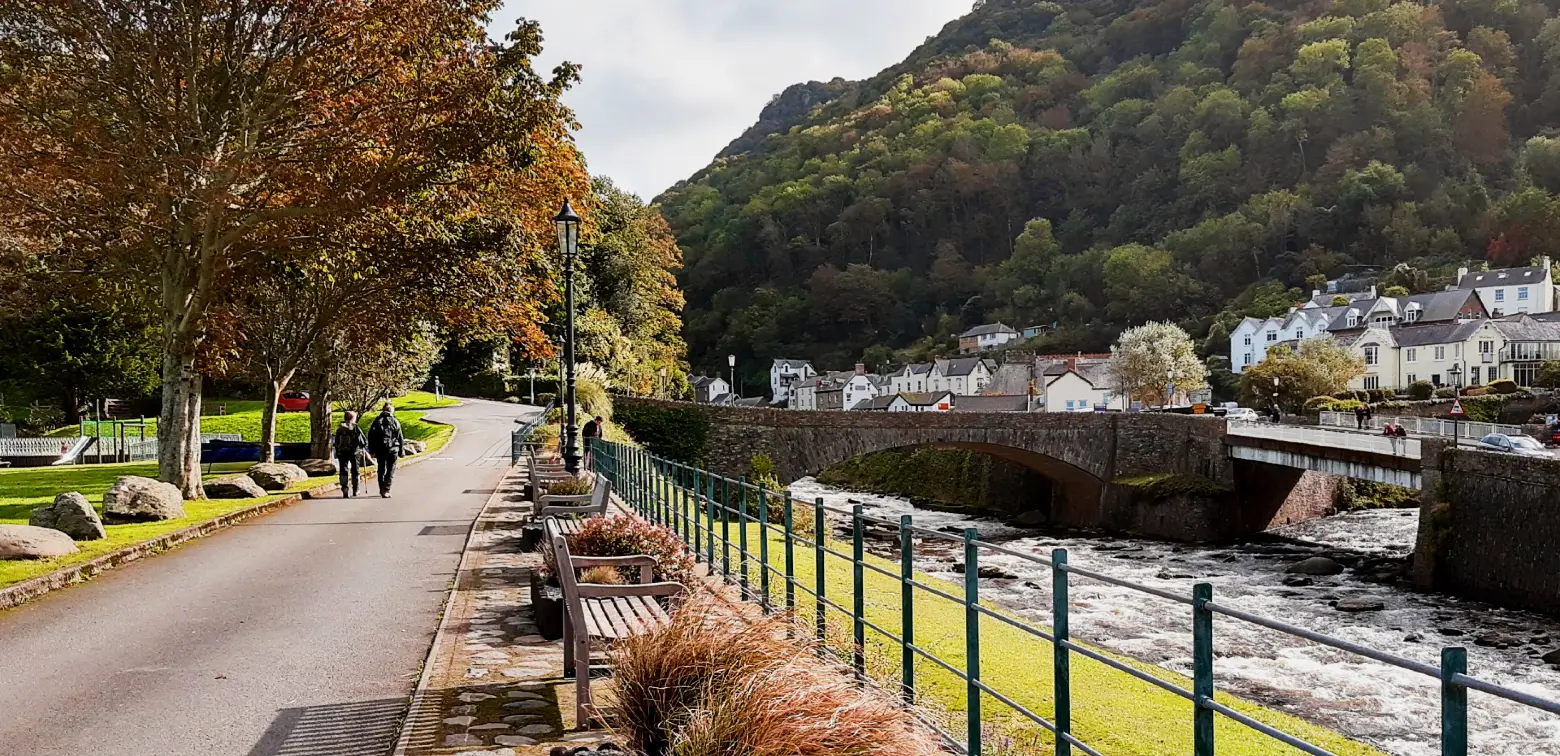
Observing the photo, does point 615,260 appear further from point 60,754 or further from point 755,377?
point 755,377

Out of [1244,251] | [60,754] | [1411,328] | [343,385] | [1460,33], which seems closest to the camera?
[60,754]

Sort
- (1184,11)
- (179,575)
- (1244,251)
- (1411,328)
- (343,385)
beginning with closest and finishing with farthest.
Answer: (179,575) < (343,385) < (1411,328) < (1244,251) < (1184,11)

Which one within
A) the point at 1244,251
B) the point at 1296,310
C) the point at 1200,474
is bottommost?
the point at 1200,474

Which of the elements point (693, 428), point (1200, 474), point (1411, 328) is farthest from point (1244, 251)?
point (693, 428)

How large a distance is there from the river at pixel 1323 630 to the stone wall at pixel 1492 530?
30.4 inches

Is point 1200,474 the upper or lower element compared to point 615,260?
lower

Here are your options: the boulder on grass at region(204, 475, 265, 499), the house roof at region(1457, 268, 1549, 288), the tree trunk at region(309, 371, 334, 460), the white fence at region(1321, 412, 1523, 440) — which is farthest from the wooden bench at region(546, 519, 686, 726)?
the house roof at region(1457, 268, 1549, 288)

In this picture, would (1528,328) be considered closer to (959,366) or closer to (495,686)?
(959,366)

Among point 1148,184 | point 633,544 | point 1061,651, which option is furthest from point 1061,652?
point 1148,184

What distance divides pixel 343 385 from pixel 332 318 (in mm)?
9993

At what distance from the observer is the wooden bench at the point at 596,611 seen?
5930mm

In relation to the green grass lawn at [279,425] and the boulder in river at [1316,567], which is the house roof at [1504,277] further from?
the green grass lawn at [279,425]

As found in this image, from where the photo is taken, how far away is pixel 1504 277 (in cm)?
7775

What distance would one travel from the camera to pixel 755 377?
123 m
